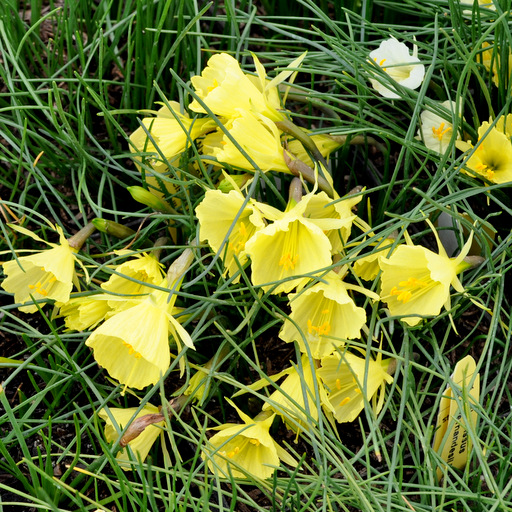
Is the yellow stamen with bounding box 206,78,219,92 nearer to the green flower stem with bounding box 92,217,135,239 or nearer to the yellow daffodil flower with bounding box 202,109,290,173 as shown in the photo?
the yellow daffodil flower with bounding box 202,109,290,173

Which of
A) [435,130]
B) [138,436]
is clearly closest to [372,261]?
[435,130]

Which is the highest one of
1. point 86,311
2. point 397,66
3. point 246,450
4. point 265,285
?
point 397,66

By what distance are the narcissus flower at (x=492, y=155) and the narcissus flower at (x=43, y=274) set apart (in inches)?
29.7

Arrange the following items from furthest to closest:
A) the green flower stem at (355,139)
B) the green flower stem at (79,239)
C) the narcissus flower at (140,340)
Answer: the green flower stem at (355,139), the green flower stem at (79,239), the narcissus flower at (140,340)

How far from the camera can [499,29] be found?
4.25 feet

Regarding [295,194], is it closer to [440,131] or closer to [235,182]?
[235,182]

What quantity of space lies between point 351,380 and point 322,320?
124 millimetres

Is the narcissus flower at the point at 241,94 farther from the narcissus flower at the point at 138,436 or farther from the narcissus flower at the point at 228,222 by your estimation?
the narcissus flower at the point at 138,436

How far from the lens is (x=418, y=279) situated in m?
1.15

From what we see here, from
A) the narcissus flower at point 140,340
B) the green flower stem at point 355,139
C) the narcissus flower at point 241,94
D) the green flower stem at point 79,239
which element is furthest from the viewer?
the green flower stem at point 355,139

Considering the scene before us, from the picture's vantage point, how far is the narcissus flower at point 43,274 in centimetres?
118

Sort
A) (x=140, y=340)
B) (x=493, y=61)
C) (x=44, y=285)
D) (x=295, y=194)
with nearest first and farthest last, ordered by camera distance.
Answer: (x=140, y=340) → (x=295, y=194) → (x=44, y=285) → (x=493, y=61)

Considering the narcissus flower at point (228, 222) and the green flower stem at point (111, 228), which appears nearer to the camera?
the narcissus flower at point (228, 222)

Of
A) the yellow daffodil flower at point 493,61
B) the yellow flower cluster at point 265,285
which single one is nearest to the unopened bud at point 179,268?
the yellow flower cluster at point 265,285
